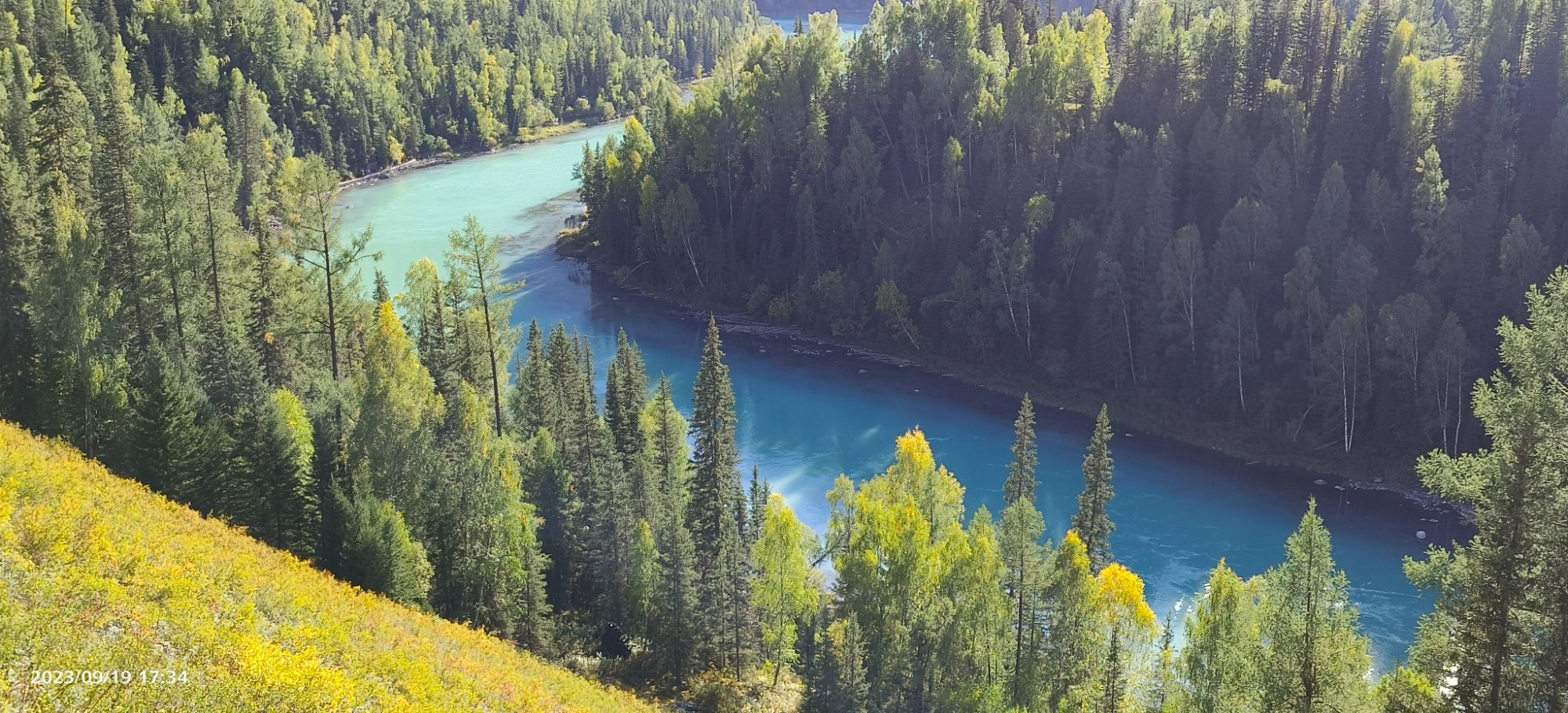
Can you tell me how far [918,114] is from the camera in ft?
317

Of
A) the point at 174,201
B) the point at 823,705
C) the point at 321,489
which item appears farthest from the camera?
the point at 174,201

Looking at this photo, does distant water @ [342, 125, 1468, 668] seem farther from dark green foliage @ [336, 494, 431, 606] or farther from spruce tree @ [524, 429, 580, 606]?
dark green foliage @ [336, 494, 431, 606]

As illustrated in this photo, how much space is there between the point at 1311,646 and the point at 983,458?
49320 mm

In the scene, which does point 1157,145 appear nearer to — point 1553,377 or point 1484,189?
point 1484,189

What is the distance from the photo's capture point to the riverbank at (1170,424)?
66188 mm

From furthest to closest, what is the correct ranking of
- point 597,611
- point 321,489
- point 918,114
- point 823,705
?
1. point 918,114
2. point 597,611
3. point 823,705
4. point 321,489

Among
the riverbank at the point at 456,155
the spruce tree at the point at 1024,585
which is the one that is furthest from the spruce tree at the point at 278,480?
the riverbank at the point at 456,155

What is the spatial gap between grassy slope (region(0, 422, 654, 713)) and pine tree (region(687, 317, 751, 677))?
13.9m

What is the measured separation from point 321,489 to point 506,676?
13.1 meters

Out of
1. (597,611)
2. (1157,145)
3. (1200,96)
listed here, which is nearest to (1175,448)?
(1157,145)

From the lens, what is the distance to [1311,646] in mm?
22234

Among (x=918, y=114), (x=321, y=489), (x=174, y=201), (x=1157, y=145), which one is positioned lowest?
(x=321, y=489)

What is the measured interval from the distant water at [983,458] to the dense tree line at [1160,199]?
4676 millimetres

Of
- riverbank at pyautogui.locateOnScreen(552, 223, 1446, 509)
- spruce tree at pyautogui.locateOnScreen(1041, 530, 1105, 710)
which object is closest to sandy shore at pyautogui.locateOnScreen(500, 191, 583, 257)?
riverbank at pyautogui.locateOnScreen(552, 223, 1446, 509)
